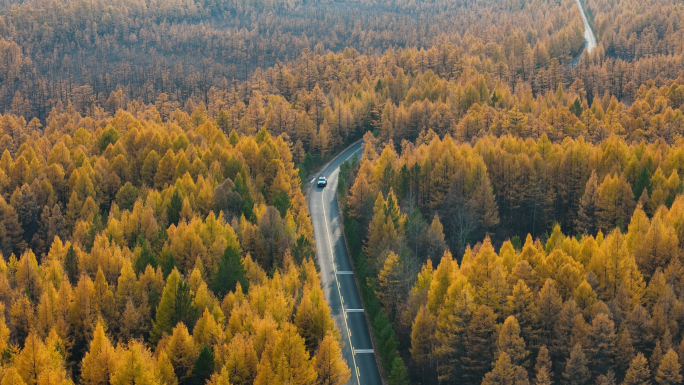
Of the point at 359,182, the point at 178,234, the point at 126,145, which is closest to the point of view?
the point at 178,234

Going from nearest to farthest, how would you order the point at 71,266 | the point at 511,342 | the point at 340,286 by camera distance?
the point at 511,342
the point at 71,266
the point at 340,286

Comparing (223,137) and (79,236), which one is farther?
(223,137)

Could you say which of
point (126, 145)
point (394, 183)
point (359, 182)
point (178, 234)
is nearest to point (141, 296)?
point (178, 234)

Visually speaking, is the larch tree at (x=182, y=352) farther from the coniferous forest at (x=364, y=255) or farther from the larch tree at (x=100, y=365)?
the larch tree at (x=100, y=365)

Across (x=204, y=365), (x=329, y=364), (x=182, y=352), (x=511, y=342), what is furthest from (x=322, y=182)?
(x=204, y=365)

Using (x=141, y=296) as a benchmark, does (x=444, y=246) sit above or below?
below

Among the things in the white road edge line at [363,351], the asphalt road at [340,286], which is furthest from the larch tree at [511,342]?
the white road edge line at [363,351]

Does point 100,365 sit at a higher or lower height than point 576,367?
higher

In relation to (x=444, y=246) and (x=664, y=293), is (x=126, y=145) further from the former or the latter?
(x=664, y=293)

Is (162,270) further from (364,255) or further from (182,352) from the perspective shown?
(364,255)

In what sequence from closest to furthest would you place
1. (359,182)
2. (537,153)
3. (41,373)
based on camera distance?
1. (41,373)
2. (359,182)
3. (537,153)
